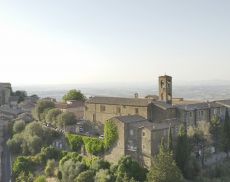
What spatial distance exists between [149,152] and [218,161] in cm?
1193

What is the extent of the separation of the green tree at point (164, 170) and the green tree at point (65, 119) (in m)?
18.7

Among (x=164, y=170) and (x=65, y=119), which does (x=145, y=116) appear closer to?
(x=65, y=119)

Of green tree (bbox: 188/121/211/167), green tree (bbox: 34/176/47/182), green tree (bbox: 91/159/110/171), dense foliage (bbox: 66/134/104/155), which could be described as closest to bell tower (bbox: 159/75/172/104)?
green tree (bbox: 188/121/211/167)

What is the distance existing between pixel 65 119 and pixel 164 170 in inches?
793

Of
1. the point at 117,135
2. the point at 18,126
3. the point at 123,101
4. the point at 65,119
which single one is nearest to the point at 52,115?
the point at 65,119

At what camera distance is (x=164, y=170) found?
37938 millimetres

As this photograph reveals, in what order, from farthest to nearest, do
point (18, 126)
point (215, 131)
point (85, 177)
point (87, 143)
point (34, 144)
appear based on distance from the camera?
point (18, 126)
point (34, 144)
point (215, 131)
point (87, 143)
point (85, 177)

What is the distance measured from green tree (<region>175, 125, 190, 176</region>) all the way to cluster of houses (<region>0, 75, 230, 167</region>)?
167 centimetres

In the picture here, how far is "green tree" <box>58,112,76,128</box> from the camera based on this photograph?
2133 inches

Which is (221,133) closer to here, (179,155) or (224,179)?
(224,179)

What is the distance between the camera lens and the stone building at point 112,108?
50.2 meters

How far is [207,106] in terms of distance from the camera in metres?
54.5

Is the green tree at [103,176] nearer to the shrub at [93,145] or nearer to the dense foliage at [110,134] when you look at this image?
the dense foliage at [110,134]

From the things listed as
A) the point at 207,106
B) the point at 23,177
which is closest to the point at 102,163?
the point at 23,177
